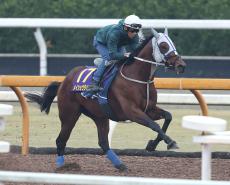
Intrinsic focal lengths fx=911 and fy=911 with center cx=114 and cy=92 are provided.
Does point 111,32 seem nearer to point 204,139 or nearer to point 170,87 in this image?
point 170,87

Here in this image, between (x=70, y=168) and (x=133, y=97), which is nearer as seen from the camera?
(x=70, y=168)

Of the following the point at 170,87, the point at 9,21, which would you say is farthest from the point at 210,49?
the point at 170,87

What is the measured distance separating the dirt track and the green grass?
120cm

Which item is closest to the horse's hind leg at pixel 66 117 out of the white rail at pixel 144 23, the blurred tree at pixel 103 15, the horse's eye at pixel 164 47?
the horse's eye at pixel 164 47

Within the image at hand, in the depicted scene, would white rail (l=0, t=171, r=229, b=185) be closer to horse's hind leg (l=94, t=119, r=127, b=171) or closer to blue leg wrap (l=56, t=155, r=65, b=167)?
horse's hind leg (l=94, t=119, r=127, b=171)

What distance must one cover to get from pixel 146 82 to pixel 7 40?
1138 cm

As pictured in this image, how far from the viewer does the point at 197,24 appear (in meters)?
11.4

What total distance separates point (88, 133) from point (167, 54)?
3.63 m

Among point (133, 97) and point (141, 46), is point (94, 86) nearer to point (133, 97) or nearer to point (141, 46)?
point (133, 97)

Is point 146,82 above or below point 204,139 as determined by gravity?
above

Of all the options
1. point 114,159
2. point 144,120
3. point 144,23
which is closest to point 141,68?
point 144,120

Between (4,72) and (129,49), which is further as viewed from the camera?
(4,72)

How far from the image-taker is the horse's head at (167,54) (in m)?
8.09

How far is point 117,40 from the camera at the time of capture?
27.7 feet
